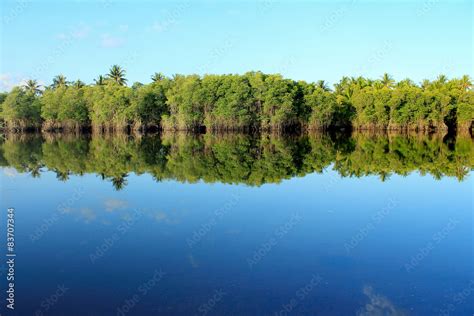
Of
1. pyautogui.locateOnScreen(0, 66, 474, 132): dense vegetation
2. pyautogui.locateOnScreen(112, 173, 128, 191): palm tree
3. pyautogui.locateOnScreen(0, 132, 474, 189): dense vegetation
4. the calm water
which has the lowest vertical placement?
the calm water

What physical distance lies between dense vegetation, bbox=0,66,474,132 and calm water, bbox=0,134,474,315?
140 ft

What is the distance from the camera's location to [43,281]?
8617 mm

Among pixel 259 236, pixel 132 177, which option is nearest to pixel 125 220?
pixel 259 236

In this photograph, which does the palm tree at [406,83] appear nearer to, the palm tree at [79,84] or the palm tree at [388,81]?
the palm tree at [388,81]

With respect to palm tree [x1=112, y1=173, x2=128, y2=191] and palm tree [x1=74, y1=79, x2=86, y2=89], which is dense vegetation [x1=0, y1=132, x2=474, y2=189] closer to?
palm tree [x1=112, y1=173, x2=128, y2=191]

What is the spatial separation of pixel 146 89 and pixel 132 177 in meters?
49.4

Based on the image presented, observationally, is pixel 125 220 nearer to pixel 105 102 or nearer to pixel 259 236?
pixel 259 236

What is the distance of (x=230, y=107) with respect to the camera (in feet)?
209

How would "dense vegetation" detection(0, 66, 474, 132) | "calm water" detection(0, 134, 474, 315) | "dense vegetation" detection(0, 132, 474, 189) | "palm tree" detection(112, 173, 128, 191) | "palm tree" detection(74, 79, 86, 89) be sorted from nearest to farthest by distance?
"calm water" detection(0, 134, 474, 315) → "palm tree" detection(112, 173, 128, 191) → "dense vegetation" detection(0, 132, 474, 189) → "dense vegetation" detection(0, 66, 474, 132) → "palm tree" detection(74, 79, 86, 89)

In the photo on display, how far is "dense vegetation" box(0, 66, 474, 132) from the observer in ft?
213

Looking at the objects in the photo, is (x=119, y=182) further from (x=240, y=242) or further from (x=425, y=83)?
(x=425, y=83)

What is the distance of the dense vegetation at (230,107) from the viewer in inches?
2557

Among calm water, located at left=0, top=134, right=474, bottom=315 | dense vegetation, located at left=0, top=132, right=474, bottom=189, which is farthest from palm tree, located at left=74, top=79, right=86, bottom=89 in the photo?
calm water, located at left=0, top=134, right=474, bottom=315

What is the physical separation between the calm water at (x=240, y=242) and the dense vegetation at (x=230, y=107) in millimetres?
42715
